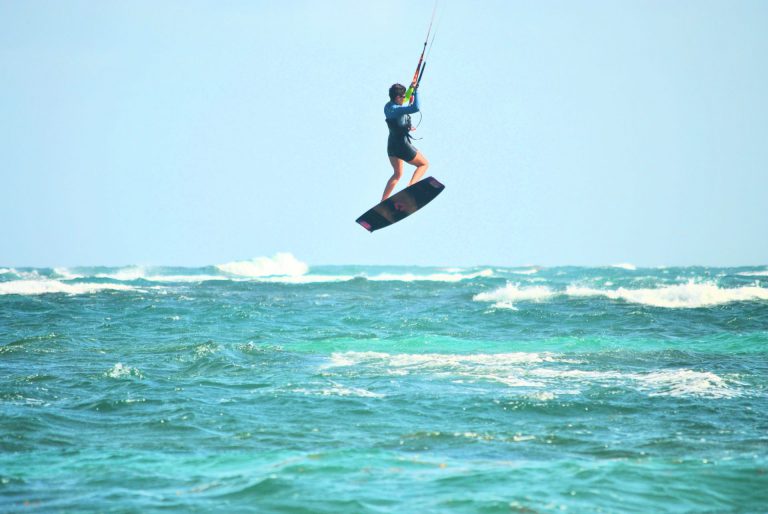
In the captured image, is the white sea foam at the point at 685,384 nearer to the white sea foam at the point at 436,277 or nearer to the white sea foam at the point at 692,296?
the white sea foam at the point at 692,296

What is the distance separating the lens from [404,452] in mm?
9945

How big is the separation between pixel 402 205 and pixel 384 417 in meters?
4.43

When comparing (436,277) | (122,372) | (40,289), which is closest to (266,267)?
(436,277)

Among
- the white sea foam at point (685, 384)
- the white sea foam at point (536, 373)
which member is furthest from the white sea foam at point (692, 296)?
the white sea foam at point (685, 384)

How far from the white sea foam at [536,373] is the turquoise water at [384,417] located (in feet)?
0.23

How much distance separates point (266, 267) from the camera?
311 feet

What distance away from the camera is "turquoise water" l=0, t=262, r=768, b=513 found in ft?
27.4

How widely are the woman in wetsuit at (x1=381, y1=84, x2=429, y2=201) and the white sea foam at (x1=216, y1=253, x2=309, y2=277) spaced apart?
7472 cm

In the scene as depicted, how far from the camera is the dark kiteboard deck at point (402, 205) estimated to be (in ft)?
48.9

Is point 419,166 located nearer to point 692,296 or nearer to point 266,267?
point 692,296

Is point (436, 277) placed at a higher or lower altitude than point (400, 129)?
lower

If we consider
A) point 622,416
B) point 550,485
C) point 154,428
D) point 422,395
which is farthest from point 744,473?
point 154,428

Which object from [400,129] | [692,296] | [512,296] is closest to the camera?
[400,129]

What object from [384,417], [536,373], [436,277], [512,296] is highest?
[436,277]
